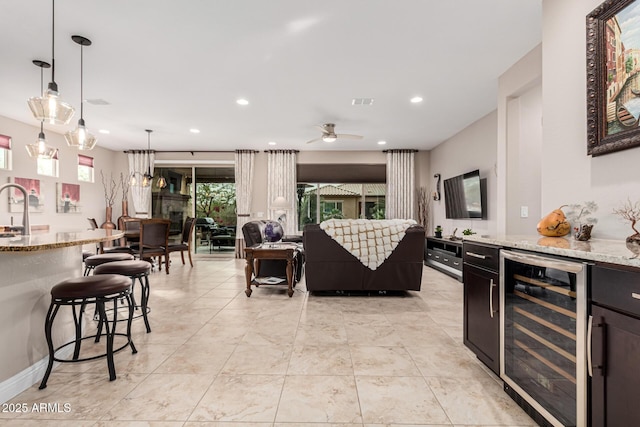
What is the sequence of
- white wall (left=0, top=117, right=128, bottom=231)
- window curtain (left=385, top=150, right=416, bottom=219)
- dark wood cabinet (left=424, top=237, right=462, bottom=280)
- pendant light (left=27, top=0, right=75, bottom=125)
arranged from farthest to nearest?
window curtain (left=385, top=150, right=416, bottom=219) → white wall (left=0, top=117, right=128, bottom=231) → dark wood cabinet (left=424, top=237, right=462, bottom=280) → pendant light (left=27, top=0, right=75, bottom=125)

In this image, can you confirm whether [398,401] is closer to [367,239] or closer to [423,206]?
[367,239]

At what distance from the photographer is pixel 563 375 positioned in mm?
1380

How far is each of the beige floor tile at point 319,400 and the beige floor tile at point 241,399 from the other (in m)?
0.06

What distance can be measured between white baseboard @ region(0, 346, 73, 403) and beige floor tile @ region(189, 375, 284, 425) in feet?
3.57

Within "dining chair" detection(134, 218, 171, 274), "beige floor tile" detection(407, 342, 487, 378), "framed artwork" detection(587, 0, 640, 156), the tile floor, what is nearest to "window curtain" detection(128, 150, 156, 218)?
"dining chair" detection(134, 218, 171, 274)

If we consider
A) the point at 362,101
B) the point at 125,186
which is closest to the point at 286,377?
the point at 362,101

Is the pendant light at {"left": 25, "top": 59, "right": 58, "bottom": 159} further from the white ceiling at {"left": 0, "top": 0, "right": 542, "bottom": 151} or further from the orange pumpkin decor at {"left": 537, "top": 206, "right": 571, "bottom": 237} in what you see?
the orange pumpkin decor at {"left": 537, "top": 206, "right": 571, "bottom": 237}

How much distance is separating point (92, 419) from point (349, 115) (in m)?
4.67

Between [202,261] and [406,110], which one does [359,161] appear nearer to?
[406,110]

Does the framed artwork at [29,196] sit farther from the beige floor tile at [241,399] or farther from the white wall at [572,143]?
the white wall at [572,143]

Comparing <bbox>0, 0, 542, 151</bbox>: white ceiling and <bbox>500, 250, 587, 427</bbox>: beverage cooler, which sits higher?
<bbox>0, 0, 542, 151</bbox>: white ceiling

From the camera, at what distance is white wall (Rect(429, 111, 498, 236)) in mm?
4812

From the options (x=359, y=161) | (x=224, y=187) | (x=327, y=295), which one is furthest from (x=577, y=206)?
(x=224, y=187)

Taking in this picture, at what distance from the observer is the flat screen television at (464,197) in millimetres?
5055
